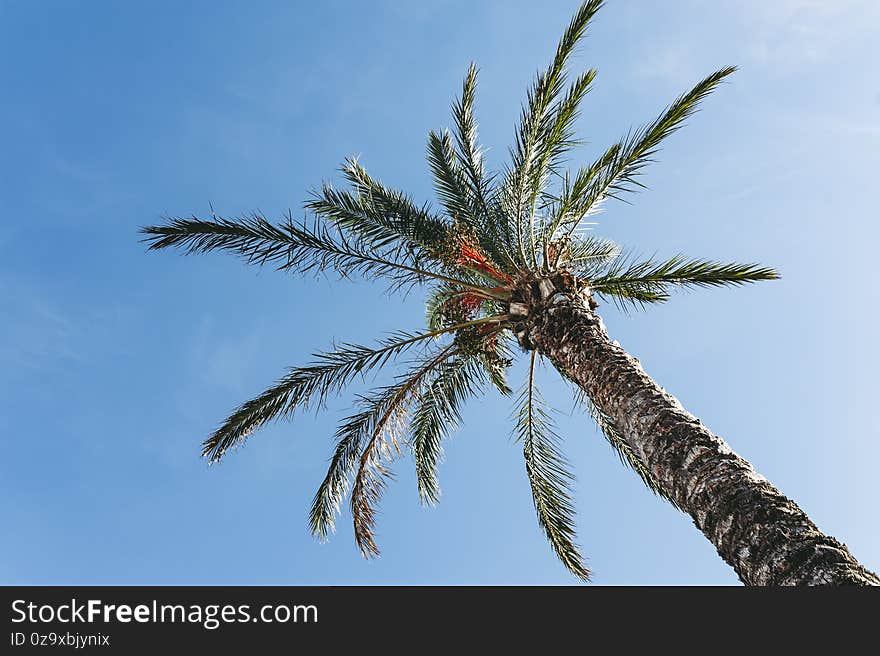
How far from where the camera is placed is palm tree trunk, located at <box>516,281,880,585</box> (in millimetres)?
4203

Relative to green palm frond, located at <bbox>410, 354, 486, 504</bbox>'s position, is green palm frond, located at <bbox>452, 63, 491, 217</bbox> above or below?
above

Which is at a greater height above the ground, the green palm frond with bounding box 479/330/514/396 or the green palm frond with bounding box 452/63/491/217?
the green palm frond with bounding box 452/63/491/217

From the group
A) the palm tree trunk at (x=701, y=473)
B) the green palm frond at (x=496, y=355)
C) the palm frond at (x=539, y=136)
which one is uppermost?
the palm frond at (x=539, y=136)

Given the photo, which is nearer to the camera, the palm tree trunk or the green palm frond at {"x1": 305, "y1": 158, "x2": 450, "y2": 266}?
the palm tree trunk

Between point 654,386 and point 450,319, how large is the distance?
4183mm

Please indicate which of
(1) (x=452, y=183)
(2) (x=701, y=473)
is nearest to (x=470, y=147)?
(1) (x=452, y=183)

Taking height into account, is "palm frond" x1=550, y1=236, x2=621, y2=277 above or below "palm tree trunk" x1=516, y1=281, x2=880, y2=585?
above

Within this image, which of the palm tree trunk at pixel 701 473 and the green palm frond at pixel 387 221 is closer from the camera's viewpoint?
the palm tree trunk at pixel 701 473

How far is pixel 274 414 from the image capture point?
8.88 metres

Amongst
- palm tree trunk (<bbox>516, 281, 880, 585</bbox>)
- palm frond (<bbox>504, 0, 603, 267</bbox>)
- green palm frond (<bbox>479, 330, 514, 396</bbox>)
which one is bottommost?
palm tree trunk (<bbox>516, 281, 880, 585</bbox>)

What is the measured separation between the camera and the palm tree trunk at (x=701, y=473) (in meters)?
4.20

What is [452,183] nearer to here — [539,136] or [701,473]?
[539,136]

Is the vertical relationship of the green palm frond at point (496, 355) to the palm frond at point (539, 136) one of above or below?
below
